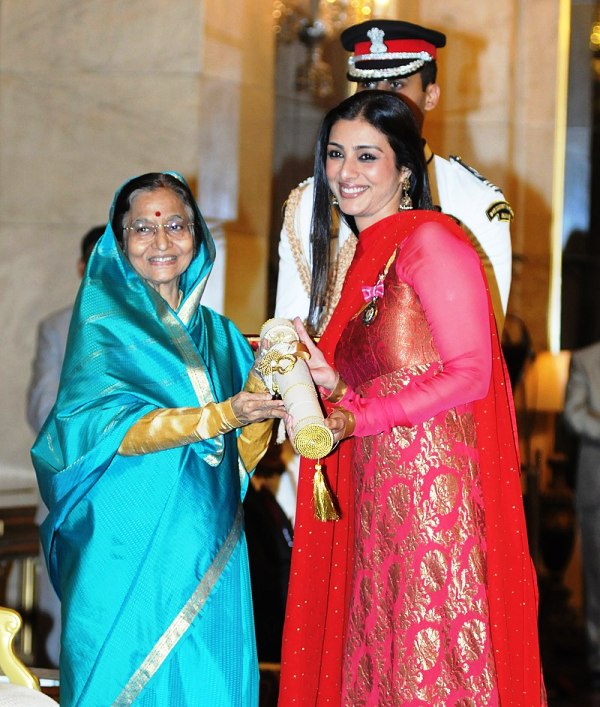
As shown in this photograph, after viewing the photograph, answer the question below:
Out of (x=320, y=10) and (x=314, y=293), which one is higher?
(x=320, y=10)

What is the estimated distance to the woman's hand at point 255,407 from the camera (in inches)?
104

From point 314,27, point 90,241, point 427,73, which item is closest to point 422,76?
point 427,73

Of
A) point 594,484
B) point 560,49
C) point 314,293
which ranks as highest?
point 560,49

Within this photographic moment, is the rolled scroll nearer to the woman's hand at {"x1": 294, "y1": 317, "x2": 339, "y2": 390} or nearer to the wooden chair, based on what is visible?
the woman's hand at {"x1": 294, "y1": 317, "x2": 339, "y2": 390}

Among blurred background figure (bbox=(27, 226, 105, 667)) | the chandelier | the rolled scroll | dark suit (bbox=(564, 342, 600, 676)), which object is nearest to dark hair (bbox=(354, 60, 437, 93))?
the rolled scroll

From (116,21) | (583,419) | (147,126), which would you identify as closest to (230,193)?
(147,126)

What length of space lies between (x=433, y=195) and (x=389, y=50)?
46 cm

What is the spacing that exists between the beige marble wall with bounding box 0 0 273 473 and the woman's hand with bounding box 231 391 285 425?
9.22 feet

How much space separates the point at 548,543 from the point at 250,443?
16.4 feet

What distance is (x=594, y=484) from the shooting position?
629 centimetres

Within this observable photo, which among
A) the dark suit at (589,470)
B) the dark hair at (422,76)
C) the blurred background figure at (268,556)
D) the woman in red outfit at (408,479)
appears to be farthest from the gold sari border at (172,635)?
the dark suit at (589,470)

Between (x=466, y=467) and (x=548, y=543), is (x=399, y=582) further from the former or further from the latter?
(x=548, y=543)

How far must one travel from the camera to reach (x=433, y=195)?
3.57 m

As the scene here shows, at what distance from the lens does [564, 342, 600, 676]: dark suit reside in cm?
629
